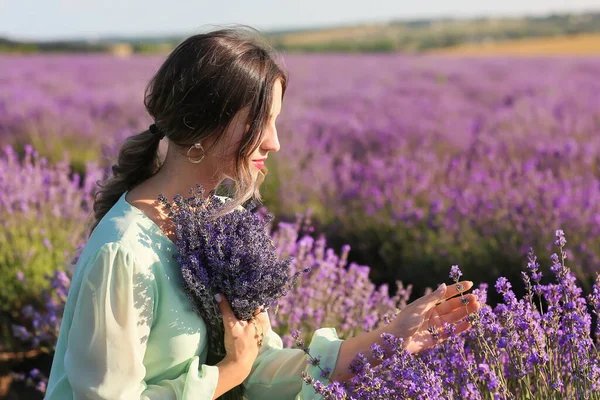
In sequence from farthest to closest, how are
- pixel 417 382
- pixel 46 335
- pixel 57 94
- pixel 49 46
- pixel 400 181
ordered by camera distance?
pixel 49 46, pixel 57 94, pixel 400 181, pixel 46 335, pixel 417 382

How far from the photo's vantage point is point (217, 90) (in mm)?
1695

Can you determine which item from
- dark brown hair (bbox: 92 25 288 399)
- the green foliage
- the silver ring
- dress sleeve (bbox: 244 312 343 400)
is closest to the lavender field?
the green foliage

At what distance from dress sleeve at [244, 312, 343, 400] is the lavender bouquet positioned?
8.8 inches

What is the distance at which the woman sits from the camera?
63.1 inches

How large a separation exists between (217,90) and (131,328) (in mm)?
552

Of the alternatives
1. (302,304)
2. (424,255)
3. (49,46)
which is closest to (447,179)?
(424,255)

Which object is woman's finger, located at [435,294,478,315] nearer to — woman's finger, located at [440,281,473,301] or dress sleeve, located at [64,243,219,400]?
woman's finger, located at [440,281,473,301]

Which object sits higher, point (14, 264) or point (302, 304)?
point (302, 304)

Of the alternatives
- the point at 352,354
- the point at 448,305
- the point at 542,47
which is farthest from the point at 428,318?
the point at 542,47

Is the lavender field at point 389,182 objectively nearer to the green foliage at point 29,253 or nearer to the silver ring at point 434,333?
the green foliage at point 29,253

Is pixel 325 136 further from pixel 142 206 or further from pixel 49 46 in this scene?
pixel 49 46

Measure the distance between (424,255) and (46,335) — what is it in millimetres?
2040

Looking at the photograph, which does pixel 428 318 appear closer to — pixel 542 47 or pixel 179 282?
pixel 179 282

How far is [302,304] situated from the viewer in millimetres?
2643
